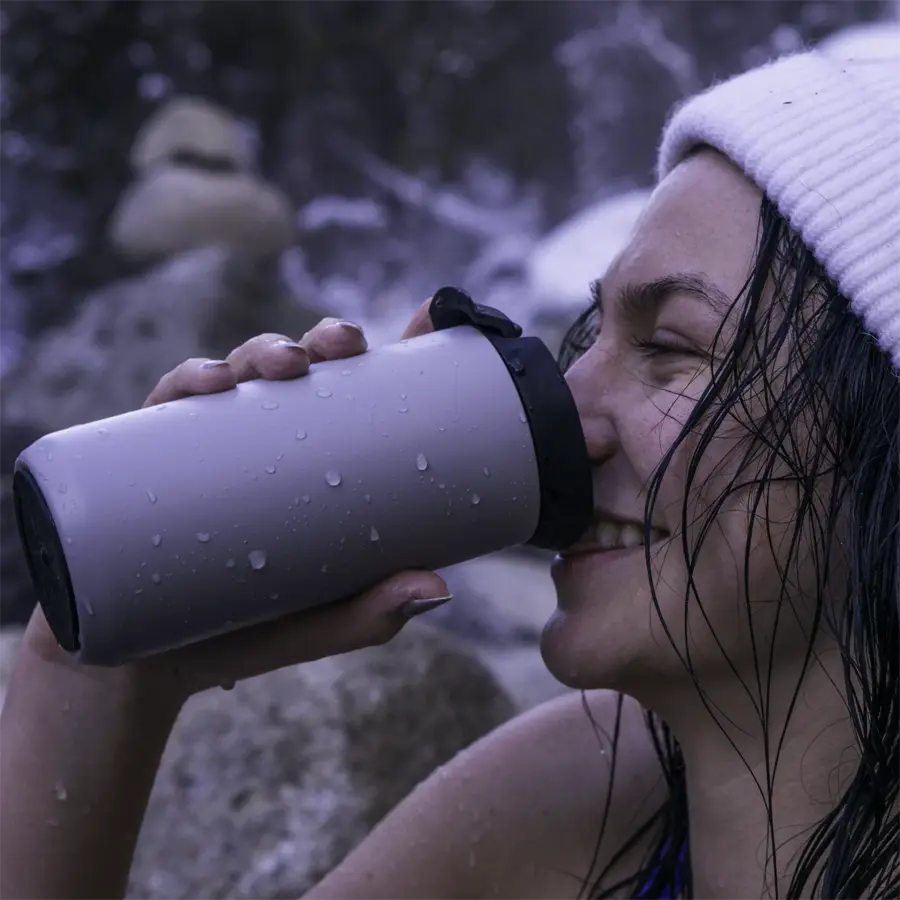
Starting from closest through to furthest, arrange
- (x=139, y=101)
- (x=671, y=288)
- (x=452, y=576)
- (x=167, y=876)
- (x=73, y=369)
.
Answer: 1. (x=671, y=288)
2. (x=167, y=876)
3. (x=452, y=576)
4. (x=73, y=369)
5. (x=139, y=101)

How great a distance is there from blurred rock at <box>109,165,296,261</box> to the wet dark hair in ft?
23.4

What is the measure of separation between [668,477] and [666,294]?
19 cm

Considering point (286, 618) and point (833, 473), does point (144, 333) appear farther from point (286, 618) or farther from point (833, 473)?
point (833, 473)

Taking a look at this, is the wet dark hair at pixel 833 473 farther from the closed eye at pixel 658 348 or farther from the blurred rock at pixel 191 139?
the blurred rock at pixel 191 139

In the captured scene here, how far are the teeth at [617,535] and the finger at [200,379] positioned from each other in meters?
0.41

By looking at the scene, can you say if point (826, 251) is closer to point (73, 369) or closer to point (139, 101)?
point (73, 369)

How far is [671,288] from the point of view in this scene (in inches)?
44.6

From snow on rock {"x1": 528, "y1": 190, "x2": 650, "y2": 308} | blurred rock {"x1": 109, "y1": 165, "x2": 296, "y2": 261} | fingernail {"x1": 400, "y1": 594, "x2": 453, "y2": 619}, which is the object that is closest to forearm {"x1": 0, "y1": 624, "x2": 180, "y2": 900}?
fingernail {"x1": 400, "y1": 594, "x2": 453, "y2": 619}

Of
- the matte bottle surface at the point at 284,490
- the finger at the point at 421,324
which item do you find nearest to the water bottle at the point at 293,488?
the matte bottle surface at the point at 284,490

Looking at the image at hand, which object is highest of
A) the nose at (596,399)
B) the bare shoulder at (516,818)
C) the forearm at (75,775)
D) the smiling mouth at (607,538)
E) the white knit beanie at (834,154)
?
the white knit beanie at (834,154)

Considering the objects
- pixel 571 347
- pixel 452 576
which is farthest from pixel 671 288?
pixel 452 576

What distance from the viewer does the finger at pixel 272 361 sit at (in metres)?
1.03

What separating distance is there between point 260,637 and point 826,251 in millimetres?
682

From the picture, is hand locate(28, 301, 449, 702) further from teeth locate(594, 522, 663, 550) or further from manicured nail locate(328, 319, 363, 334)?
teeth locate(594, 522, 663, 550)
